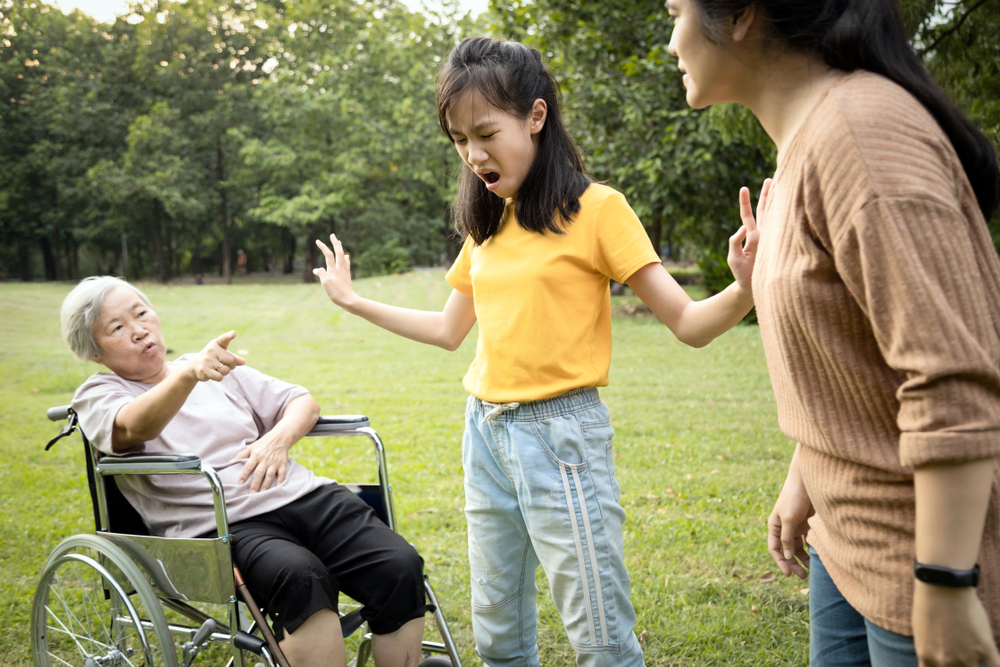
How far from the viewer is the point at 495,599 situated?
1.86 metres

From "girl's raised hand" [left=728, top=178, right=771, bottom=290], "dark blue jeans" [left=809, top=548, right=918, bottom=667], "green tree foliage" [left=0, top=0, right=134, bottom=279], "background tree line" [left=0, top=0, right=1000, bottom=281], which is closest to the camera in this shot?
"dark blue jeans" [left=809, top=548, right=918, bottom=667]

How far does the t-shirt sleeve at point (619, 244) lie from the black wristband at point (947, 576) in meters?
0.92

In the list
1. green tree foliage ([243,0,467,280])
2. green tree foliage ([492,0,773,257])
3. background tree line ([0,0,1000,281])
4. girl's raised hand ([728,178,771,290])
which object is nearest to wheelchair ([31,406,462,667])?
girl's raised hand ([728,178,771,290])

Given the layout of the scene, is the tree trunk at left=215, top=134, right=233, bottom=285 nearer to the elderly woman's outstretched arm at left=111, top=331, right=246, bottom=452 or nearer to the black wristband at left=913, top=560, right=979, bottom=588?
the elderly woman's outstretched arm at left=111, top=331, right=246, bottom=452

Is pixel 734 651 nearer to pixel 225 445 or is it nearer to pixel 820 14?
pixel 225 445

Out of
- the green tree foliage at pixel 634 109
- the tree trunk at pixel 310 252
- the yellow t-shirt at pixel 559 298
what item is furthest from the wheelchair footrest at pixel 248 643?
the tree trunk at pixel 310 252

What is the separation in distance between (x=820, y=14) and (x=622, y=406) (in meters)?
5.56

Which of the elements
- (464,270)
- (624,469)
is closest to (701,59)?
(464,270)

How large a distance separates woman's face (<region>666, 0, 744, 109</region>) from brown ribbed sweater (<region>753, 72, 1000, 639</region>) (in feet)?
0.49

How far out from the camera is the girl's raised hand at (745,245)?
1.36 meters

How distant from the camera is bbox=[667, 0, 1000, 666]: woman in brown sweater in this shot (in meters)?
0.82

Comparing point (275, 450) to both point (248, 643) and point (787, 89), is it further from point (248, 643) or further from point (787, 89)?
point (787, 89)

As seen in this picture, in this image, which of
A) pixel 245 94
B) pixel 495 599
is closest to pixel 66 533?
pixel 495 599

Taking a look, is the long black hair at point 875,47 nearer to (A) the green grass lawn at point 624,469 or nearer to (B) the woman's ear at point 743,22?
(B) the woman's ear at point 743,22
